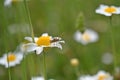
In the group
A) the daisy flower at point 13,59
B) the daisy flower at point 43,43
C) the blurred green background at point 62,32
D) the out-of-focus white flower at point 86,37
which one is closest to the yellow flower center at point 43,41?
the daisy flower at point 43,43

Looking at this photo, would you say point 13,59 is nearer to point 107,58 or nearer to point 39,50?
point 39,50

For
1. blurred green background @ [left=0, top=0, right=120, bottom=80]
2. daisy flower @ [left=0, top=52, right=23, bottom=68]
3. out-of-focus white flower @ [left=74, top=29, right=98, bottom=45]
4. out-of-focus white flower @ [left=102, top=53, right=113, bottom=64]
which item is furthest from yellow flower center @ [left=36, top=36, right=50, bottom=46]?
out-of-focus white flower @ [left=102, top=53, right=113, bottom=64]

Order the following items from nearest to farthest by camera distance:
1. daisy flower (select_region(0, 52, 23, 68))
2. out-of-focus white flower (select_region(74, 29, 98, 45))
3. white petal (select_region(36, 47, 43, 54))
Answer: white petal (select_region(36, 47, 43, 54))
daisy flower (select_region(0, 52, 23, 68))
out-of-focus white flower (select_region(74, 29, 98, 45))

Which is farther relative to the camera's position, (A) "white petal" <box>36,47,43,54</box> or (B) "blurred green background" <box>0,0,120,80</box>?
(B) "blurred green background" <box>0,0,120,80</box>

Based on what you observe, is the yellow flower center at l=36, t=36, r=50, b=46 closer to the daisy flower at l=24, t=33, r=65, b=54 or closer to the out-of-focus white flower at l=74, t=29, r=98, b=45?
the daisy flower at l=24, t=33, r=65, b=54

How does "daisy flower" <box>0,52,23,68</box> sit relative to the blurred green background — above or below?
below

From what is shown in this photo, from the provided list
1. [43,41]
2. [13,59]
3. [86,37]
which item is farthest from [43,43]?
[86,37]

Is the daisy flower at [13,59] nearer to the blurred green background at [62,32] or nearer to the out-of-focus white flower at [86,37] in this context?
the blurred green background at [62,32]
